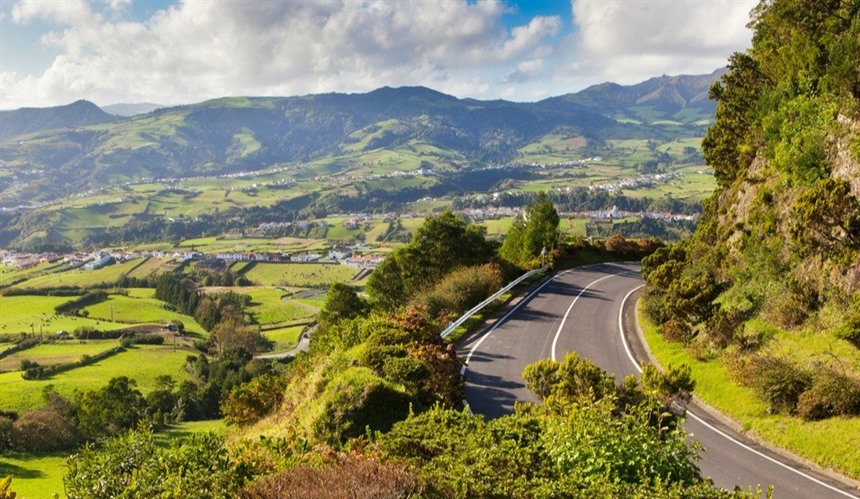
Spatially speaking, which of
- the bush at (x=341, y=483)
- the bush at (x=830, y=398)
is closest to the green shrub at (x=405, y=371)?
the bush at (x=341, y=483)

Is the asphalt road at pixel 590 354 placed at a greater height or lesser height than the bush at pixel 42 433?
greater

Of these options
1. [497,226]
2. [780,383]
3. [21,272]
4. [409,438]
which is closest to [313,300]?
[497,226]

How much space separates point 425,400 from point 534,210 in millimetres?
33822

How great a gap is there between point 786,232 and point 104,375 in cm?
8068

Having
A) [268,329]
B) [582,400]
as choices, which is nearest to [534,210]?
[582,400]

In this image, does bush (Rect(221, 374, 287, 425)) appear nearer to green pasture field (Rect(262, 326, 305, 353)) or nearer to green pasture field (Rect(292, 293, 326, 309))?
green pasture field (Rect(262, 326, 305, 353))

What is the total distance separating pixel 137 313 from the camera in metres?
113

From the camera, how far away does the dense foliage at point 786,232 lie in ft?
50.8

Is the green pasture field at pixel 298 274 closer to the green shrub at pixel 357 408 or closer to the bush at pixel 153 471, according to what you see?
the green shrub at pixel 357 408

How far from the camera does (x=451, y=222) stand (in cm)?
3862

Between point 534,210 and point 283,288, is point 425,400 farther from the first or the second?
point 283,288

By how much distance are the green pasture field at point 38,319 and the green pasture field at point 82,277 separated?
698 inches

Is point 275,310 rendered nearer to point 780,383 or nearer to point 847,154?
point 847,154

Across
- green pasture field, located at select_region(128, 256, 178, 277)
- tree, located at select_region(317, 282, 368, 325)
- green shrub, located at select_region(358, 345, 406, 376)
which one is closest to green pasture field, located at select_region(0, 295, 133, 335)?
green pasture field, located at select_region(128, 256, 178, 277)
